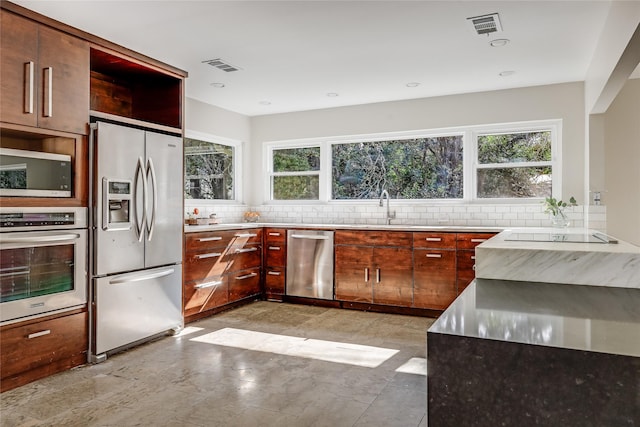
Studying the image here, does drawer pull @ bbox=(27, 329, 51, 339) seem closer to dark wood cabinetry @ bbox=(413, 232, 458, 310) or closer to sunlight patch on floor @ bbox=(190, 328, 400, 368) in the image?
sunlight patch on floor @ bbox=(190, 328, 400, 368)

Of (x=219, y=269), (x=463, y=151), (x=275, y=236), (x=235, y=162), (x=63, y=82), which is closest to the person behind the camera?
(x=63, y=82)

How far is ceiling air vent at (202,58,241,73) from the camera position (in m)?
3.98

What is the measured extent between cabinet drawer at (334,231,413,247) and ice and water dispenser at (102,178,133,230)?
7.43ft

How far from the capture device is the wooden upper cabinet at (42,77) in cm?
276

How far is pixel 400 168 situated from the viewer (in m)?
5.54

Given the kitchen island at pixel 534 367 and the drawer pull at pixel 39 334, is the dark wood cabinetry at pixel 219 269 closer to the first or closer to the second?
the drawer pull at pixel 39 334

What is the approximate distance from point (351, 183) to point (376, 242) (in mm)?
1217

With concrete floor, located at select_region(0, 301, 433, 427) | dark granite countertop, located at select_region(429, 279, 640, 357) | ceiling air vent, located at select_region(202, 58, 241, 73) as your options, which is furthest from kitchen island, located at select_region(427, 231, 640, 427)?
ceiling air vent, located at select_region(202, 58, 241, 73)

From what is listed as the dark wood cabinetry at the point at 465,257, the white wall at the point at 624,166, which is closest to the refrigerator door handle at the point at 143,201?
the dark wood cabinetry at the point at 465,257

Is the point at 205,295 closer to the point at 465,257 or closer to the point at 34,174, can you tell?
the point at 34,174

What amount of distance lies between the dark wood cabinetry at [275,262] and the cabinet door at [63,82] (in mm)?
2542

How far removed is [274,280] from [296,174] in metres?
1.53

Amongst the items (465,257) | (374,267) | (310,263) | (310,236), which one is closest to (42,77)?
(310,236)

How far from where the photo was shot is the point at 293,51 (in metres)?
3.71
